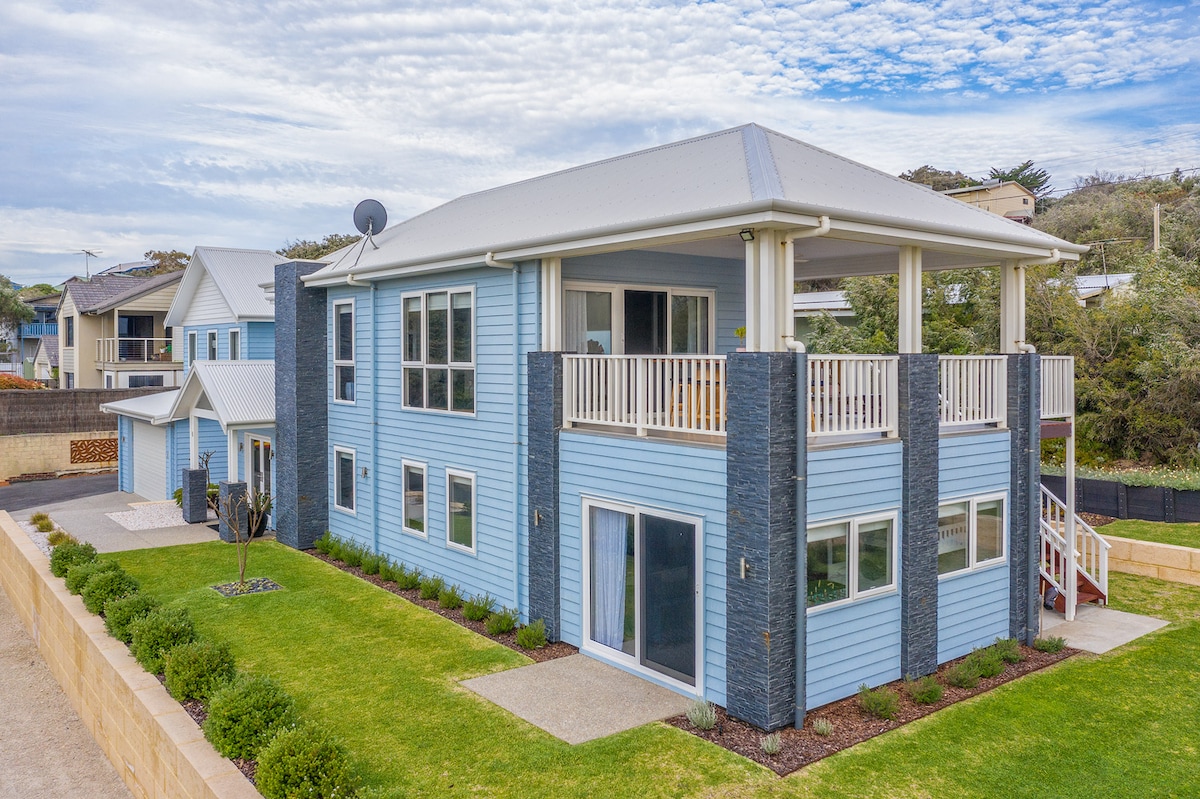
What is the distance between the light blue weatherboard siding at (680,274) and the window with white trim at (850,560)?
4486mm

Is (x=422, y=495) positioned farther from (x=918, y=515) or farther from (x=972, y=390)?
(x=972, y=390)

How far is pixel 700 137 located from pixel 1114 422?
15.3 meters

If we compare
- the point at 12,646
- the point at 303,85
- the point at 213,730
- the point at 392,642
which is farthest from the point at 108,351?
the point at 213,730

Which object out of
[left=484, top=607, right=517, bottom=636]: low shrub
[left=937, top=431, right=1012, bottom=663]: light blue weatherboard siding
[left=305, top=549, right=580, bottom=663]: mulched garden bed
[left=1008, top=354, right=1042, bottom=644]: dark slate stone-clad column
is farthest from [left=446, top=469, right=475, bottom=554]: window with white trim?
[left=1008, top=354, right=1042, bottom=644]: dark slate stone-clad column

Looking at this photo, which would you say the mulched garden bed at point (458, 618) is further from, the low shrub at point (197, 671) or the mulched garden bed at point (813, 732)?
the low shrub at point (197, 671)

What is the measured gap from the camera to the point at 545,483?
10.2 metres

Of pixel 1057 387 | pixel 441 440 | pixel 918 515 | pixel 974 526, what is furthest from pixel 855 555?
pixel 441 440

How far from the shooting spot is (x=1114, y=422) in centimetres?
2025

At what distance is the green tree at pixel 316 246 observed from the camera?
51.1 metres

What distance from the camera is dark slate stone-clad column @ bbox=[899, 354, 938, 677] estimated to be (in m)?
8.69

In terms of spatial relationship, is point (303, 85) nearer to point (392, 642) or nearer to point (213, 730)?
point (392, 642)

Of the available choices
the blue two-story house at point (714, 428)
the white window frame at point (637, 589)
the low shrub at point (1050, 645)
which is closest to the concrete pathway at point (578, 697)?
the white window frame at point (637, 589)

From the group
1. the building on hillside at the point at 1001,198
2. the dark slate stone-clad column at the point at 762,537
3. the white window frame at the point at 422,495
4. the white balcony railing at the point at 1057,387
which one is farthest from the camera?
the building on hillside at the point at 1001,198

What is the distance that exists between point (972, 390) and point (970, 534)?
1679mm
